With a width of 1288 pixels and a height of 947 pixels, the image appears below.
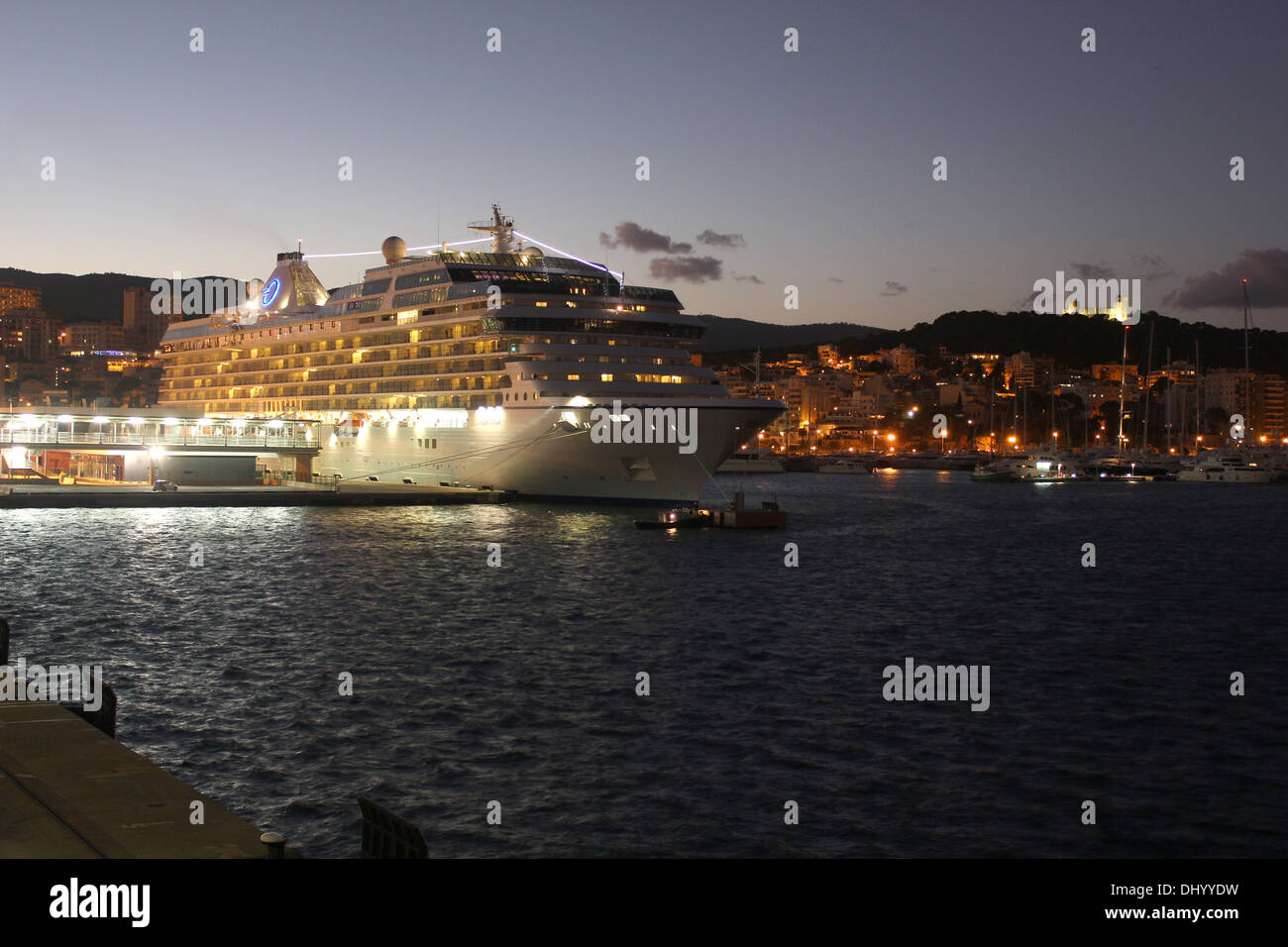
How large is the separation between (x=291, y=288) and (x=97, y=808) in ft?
309

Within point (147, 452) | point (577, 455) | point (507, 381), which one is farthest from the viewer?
point (147, 452)

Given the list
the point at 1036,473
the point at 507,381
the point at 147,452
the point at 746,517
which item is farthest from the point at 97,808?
the point at 1036,473

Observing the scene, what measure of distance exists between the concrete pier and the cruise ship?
2015 inches

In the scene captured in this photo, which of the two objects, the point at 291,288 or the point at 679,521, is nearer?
the point at 679,521

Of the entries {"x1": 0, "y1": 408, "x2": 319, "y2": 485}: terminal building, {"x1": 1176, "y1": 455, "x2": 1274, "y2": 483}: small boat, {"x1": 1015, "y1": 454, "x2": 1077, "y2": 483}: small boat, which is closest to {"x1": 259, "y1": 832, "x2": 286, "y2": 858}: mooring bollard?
{"x1": 0, "y1": 408, "x2": 319, "y2": 485}: terminal building

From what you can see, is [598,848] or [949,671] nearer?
[598,848]

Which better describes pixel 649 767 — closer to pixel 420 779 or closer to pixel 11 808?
pixel 420 779

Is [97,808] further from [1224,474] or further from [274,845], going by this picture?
[1224,474]

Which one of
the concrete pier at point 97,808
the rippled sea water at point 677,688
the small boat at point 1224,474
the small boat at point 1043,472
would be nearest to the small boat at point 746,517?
the rippled sea water at point 677,688

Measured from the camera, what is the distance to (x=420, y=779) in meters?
17.0

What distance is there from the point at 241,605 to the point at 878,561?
2882 centimetres

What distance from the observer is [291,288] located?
99312mm
